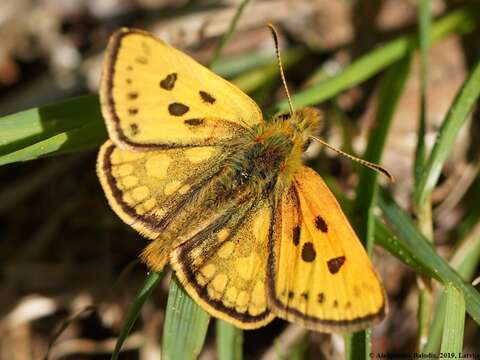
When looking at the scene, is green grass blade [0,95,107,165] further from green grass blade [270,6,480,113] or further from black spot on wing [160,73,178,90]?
green grass blade [270,6,480,113]

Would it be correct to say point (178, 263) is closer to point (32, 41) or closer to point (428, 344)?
point (428, 344)

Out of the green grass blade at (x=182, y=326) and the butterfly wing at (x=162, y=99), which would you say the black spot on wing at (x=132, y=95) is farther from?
the green grass blade at (x=182, y=326)

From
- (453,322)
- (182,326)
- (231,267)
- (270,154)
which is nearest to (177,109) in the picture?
(270,154)

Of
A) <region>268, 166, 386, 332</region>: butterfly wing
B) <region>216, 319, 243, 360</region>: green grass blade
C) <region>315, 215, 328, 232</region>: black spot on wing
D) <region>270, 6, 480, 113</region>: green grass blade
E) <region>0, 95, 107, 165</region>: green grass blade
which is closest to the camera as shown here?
<region>268, 166, 386, 332</region>: butterfly wing

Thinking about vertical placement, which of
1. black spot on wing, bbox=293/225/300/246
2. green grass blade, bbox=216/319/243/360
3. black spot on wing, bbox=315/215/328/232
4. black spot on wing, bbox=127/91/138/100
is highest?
black spot on wing, bbox=127/91/138/100

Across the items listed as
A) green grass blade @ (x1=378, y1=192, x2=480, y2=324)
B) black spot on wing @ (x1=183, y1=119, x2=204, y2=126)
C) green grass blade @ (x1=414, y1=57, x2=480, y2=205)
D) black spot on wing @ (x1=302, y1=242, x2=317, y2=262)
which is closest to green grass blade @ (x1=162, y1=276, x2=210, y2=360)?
black spot on wing @ (x1=302, y1=242, x2=317, y2=262)

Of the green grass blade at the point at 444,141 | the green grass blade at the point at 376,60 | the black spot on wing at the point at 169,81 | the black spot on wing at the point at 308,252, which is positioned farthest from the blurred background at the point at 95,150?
the black spot on wing at the point at 169,81
